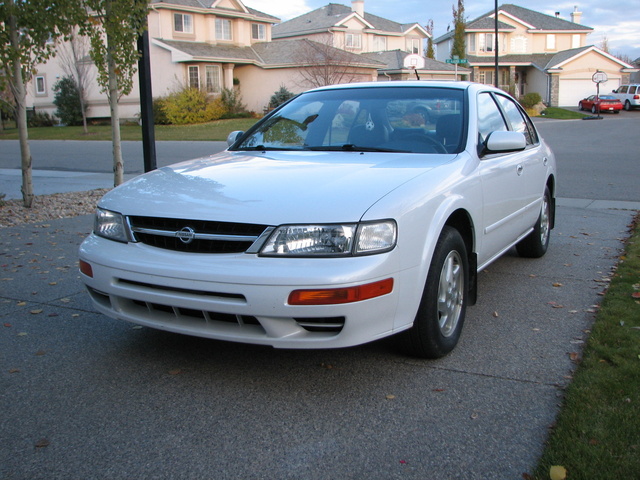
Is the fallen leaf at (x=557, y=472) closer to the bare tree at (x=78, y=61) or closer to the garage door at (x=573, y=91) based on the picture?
the bare tree at (x=78, y=61)

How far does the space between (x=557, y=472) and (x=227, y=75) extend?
141 ft

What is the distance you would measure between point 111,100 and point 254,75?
1408 inches

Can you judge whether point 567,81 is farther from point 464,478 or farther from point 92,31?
point 464,478

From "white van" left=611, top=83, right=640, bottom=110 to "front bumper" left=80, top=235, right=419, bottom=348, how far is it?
5226 cm

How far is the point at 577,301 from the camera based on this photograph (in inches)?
202

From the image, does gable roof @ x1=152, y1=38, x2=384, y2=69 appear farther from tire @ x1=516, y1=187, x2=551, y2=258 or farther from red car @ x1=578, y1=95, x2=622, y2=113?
tire @ x1=516, y1=187, x2=551, y2=258

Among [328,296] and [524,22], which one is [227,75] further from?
[328,296]

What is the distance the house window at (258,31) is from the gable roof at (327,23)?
6.45 metres

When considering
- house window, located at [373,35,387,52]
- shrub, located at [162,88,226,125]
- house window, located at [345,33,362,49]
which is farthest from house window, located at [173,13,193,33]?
house window, located at [373,35,387,52]

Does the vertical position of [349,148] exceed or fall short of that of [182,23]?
it falls short

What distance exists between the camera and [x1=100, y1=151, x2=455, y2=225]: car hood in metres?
3.34

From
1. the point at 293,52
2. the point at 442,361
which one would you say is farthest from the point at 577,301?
the point at 293,52

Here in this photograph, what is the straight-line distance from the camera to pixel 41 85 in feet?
152

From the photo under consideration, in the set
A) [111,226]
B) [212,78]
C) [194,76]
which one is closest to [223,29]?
[212,78]
